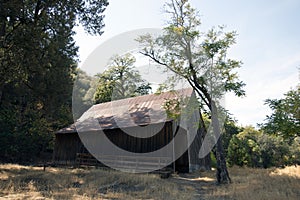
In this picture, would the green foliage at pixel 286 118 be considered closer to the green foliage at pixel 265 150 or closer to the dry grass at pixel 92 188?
the dry grass at pixel 92 188

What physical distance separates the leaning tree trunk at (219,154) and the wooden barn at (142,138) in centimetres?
143

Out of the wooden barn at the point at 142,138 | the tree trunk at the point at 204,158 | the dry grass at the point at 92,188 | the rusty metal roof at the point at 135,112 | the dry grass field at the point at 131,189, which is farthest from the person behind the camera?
the tree trunk at the point at 204,158

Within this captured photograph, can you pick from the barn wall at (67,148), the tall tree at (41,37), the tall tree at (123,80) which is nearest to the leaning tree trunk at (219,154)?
the tall tree at (41,37)

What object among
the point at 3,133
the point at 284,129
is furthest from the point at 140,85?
the point at 284,129

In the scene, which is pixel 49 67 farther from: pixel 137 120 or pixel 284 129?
pixel 284 129

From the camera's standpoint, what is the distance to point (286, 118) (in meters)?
11.7

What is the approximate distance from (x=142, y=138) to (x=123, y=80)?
26.0m

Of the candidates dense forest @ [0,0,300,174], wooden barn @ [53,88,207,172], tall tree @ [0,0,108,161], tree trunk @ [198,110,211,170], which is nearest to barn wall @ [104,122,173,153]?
wooden barn @ [53,88,207,172]

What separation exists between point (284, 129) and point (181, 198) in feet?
21.2

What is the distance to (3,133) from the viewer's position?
25375mm

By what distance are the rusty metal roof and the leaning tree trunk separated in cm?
259

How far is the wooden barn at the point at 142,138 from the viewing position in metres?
15.9

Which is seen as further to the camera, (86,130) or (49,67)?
(86,130)

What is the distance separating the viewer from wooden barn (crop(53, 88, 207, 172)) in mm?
15852
